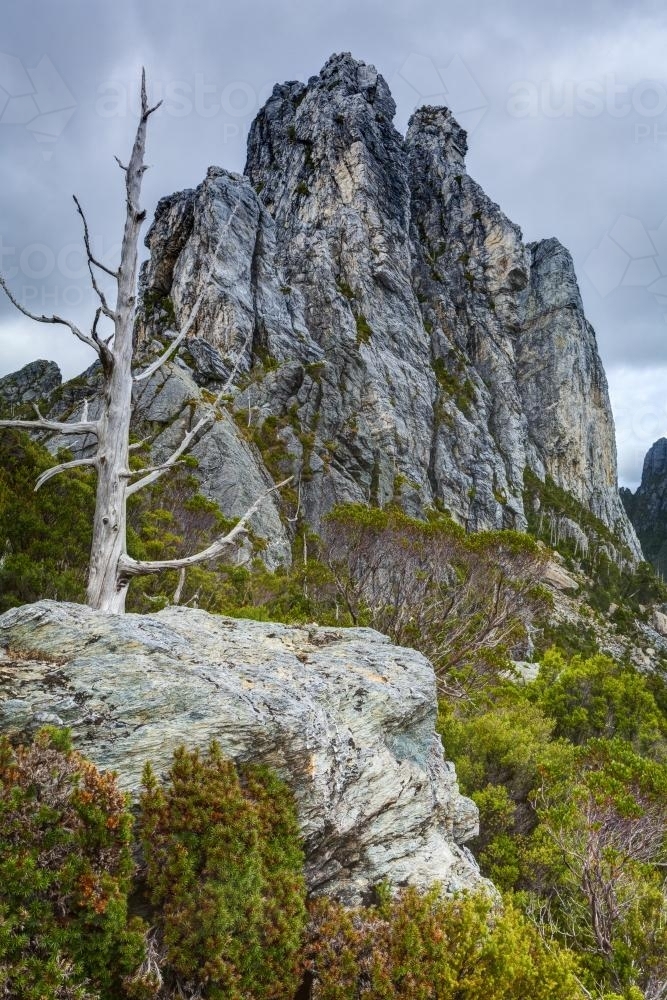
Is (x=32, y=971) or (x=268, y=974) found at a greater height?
(x=32, y=971)

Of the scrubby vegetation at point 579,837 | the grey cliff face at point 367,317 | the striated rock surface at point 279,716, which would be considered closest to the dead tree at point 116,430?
the striated rock surface at point 279,716

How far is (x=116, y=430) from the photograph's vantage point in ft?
20.5

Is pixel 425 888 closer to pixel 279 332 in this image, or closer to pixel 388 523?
pixel 388 523

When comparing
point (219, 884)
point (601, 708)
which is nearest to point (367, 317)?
point (601, 708)

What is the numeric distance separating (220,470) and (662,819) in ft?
85.8

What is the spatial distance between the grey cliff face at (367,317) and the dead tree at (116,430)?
47.8 ft

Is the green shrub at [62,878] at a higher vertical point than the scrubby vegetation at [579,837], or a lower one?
higher

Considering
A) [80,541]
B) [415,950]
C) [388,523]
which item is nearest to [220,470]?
[388,523]

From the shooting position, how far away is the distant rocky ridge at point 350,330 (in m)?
40.5

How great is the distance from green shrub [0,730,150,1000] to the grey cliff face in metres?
19.5

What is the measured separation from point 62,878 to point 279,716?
6.30ft

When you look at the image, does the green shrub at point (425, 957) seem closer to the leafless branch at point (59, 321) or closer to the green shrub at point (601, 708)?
the leafless branch at point (59, 321)

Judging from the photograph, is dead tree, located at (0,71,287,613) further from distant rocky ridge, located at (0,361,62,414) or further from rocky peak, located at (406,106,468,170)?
rocky peak, located at (406,106,468,170)

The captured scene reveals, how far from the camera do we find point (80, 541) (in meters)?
9.73
